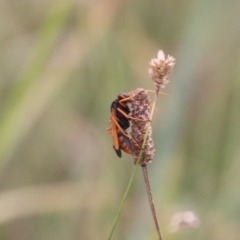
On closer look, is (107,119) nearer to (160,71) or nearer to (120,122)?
(120,122)

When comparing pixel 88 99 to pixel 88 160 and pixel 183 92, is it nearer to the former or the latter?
pixel 88 160

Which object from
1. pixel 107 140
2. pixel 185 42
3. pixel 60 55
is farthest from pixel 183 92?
pixel 60 55

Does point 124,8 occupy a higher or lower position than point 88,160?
higher

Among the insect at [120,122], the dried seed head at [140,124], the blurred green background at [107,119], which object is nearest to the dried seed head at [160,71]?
the dried seed head at [140,124]

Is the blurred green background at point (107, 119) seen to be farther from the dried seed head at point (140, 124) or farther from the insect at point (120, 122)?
the dried seed head at point (140, 124)

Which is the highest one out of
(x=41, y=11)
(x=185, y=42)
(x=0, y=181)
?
(x=41, y=11)
